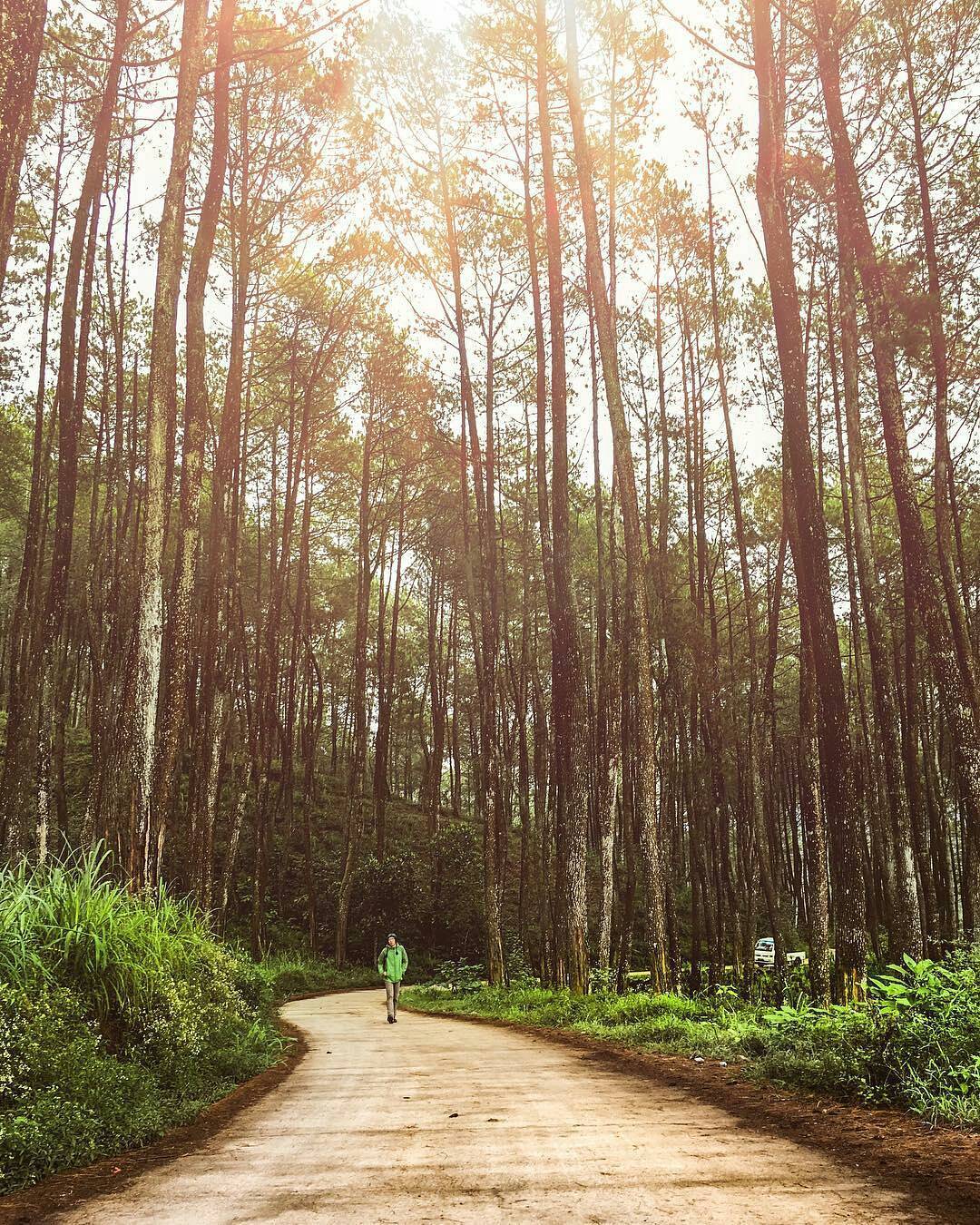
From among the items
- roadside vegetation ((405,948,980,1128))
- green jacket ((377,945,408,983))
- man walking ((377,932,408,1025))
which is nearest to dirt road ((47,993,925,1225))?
roadside vegetation ((405,948,980,1128))

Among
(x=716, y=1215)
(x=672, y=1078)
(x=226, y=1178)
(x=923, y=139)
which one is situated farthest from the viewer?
(x=923, y=139)

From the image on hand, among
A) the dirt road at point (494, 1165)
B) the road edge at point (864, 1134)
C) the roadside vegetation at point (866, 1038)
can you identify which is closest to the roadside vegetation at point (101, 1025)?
the dirt road at point (494, 1165)

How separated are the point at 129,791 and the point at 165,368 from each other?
14.7 ft

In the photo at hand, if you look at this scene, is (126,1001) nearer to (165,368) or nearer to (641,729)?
(165,368)

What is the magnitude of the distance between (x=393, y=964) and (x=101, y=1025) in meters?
8.92

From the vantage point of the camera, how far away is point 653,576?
20.4 m

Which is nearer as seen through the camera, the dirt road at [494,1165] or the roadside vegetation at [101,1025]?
the dirt road at [494,1165]

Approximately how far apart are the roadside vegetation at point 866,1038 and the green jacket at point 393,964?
4.73m

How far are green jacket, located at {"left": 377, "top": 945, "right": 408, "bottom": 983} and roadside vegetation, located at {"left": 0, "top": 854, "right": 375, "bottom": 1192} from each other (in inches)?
220

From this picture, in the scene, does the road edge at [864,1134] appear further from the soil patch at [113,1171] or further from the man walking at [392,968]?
the man walking at [392,968]

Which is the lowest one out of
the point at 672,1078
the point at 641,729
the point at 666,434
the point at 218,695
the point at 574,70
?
the point at 672,1078

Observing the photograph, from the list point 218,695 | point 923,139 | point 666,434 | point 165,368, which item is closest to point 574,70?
point 923,139

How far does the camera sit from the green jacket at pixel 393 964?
14052 millimetres

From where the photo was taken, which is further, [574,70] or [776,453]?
[776,453]
